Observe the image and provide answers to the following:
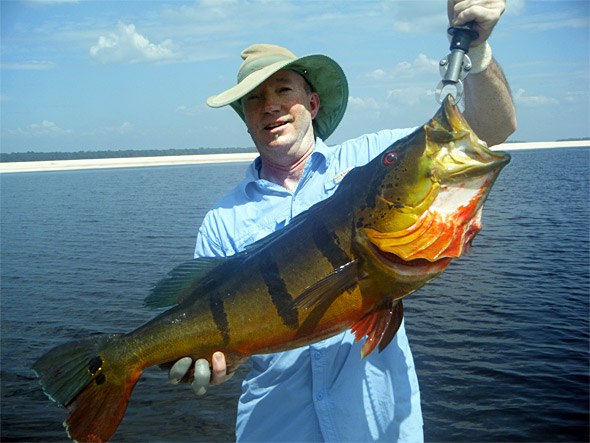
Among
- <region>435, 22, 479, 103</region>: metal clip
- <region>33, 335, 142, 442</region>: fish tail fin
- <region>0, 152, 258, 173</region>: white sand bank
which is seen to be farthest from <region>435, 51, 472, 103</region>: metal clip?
<region>0, 152, 258, 173</region>: white sand bank

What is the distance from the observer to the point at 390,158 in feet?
8.32

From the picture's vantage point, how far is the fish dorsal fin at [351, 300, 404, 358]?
2502 mm

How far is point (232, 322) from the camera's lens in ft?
9.04

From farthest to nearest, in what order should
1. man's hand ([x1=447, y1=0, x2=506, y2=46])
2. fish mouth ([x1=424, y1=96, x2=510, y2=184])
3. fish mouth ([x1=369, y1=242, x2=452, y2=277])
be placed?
1. man's hand ([x1=447, y1=0, x2=506, y2=46])
2. fish mouth ([x1=369, y1=242, x2=452, y2=277])
3. fish mouth ([x1=424, y1=96, x2=510, y2=184])

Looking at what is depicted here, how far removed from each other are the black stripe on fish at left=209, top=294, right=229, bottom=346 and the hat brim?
1418mm

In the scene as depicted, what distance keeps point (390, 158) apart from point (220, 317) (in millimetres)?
1222

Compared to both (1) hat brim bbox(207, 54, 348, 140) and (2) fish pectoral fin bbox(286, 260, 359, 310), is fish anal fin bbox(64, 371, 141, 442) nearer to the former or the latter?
(2) fish pectoral fin bbox(286, 260, 359, 310)

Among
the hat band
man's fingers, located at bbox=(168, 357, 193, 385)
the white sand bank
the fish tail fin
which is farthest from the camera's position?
the white sand bank

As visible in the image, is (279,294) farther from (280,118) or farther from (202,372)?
(280,118)

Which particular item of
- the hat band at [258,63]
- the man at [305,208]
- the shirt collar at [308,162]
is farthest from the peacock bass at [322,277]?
the hat band at [258,63]

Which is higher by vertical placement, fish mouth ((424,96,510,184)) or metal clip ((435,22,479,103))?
→ metal clip ((435,22,479,103))

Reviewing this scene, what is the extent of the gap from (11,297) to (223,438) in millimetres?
8972

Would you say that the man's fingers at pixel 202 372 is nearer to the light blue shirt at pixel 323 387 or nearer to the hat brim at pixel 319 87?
the light blue shirt at pixel 323 387

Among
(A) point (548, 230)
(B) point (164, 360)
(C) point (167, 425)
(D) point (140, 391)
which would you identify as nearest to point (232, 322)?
(B) point (164, 360)
